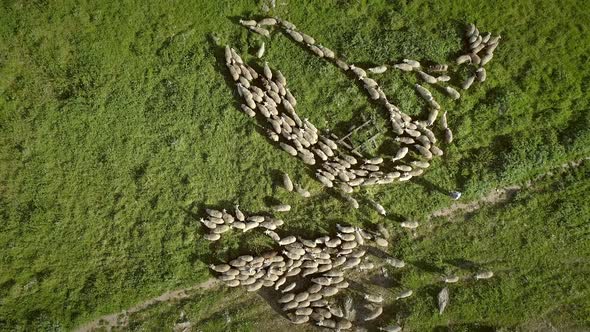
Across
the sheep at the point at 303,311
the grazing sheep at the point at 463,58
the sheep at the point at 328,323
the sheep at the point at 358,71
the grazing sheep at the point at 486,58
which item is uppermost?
the grazing sheep at the point at 486,58

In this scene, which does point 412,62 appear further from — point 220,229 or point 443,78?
point 220,229

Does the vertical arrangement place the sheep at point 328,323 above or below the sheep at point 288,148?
below

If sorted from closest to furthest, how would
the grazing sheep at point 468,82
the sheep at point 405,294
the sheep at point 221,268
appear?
the sheep at point 221,268 → the sheep at point 405,294 → the grazing sheep at point 468,82

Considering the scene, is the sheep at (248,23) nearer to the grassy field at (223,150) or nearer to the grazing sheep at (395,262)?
the grassy field at (223,150)

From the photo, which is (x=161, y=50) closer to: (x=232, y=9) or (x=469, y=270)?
(x=232, y=9)

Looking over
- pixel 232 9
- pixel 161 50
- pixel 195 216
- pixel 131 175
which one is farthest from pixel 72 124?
pixel 232 9

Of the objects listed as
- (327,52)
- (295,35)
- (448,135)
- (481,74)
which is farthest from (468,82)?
(295,35)

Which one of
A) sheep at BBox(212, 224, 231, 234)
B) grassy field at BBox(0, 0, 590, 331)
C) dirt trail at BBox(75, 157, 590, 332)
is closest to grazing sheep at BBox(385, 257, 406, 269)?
grassy field at BBox(0, 0, 590, 331)

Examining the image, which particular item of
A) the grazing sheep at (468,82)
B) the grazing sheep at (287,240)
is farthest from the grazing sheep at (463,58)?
the grazing sheep at (287,240)
